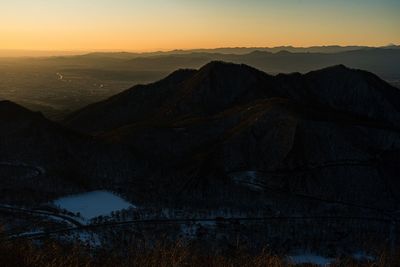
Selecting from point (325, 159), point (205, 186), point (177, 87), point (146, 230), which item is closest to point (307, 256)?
point (146, 230)

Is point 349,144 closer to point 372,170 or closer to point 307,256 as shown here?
point 372,170

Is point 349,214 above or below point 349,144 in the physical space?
below

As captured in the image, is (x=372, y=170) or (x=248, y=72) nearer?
(x=372, y=170)

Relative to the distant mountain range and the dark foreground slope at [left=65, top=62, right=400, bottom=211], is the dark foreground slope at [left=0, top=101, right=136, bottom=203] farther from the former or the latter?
the dark foreground slope at [left=65, top=62, right=400, bottom=211]

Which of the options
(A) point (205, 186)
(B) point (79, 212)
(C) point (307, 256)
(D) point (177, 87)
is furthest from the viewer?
(D) point (177, 87)

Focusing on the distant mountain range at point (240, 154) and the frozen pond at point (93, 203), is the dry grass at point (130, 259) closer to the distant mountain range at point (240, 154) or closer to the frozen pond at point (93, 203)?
the frozen pond at point (93, 203)

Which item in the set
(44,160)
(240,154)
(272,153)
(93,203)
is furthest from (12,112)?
(272,153)

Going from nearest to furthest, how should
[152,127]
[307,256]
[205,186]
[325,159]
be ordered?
[307,256], [205,186], [325,159], [152,127]
